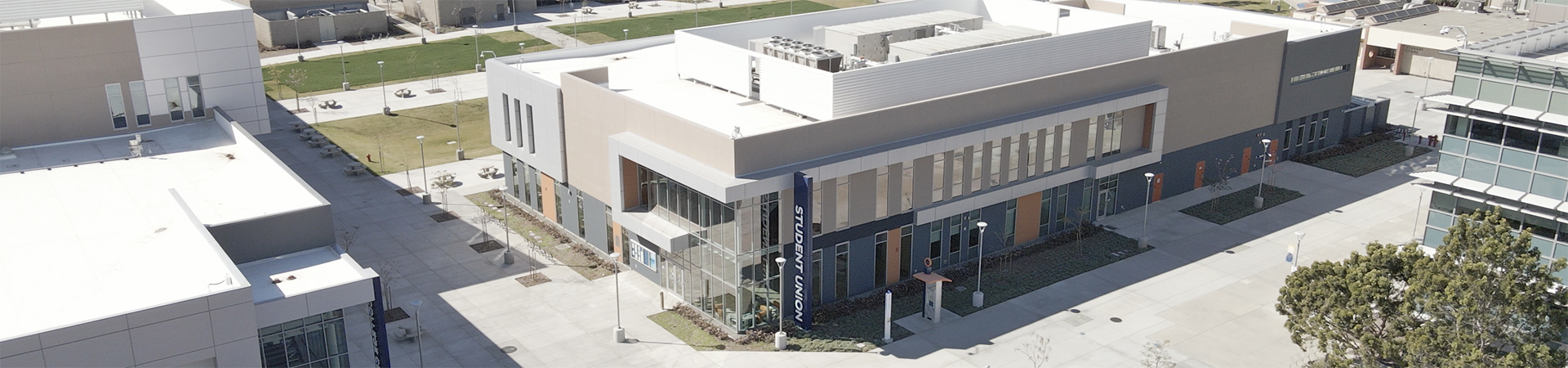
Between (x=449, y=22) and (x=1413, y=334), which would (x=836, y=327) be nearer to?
(x=1413, y=334)

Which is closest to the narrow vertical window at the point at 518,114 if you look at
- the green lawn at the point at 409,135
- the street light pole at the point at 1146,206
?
the green lawn at the point at 409,135

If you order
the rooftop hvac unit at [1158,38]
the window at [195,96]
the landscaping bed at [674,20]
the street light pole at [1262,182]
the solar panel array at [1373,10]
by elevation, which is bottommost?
the street light pole at [1262,182]

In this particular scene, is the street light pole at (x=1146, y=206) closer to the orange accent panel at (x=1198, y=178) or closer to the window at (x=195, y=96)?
the orange accent panel at (x=1198, y=178)

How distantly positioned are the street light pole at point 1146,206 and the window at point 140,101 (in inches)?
1760

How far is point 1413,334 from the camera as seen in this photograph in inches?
1407

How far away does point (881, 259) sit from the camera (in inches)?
1951

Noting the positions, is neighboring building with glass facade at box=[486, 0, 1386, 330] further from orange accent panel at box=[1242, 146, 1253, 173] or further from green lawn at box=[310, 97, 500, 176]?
green lawn at box=[310, 97, 500, 176]

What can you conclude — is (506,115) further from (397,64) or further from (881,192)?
(397,64)

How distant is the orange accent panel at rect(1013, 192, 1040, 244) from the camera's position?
178 ft

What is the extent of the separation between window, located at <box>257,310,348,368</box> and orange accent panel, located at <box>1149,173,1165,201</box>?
133 feet

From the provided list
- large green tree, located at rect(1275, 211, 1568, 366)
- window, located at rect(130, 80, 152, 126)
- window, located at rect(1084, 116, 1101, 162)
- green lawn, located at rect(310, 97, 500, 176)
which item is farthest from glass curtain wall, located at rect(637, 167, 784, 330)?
green lawn, located at rect(310, 97, 500, 176)

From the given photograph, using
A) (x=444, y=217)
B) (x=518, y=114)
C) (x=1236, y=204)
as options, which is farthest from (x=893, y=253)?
(x=444, y=217)

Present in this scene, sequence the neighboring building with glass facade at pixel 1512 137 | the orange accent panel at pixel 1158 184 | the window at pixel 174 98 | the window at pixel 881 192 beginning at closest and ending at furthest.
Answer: the neighboring building with glass facade at pixel 1512 137 → the window at pixel 881 192 → the window at pixel 174 98 → the orange accent panel at pixel 1158 184

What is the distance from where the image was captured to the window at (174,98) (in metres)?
52.1
